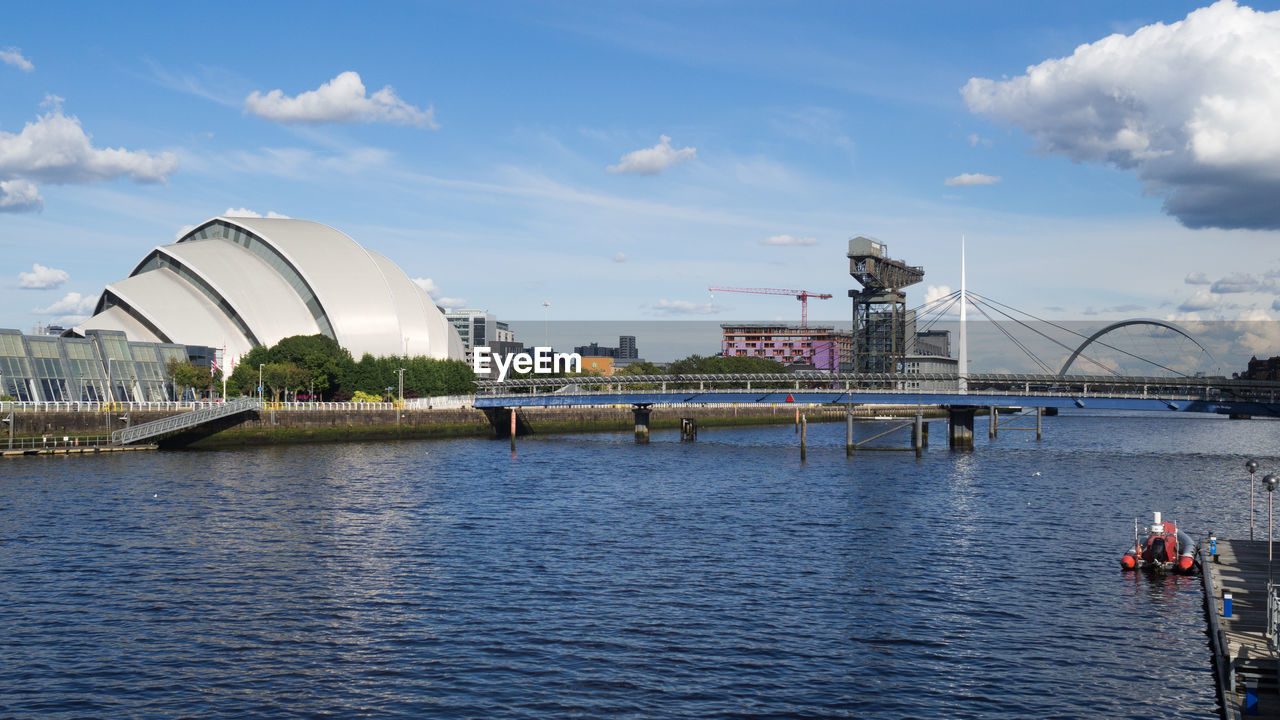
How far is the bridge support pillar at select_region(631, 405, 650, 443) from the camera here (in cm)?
10494

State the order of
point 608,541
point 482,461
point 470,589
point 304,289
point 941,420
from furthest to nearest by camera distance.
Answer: point 941,420, point 304,289, point 482,461, point 608,541, point 470,589

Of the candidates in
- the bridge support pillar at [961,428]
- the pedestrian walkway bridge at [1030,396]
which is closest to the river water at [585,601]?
the pedestrian walkway bridge at [1030,396]

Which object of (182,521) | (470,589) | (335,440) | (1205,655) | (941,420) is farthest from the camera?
(941,420)

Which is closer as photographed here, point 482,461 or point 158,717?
point 158,717

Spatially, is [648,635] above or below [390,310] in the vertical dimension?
below

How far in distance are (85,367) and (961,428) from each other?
266 ft

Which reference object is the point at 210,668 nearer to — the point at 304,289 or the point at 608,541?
the point at 608,541

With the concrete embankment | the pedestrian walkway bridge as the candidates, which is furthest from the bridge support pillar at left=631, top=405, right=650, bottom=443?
the concrete embankment

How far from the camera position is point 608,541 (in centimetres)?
3984

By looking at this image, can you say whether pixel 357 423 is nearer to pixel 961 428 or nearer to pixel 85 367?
pixel 85 367

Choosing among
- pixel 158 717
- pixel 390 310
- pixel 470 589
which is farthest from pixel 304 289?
pixel 158 717

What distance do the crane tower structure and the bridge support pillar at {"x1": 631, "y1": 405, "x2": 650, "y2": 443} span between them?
7743 cm

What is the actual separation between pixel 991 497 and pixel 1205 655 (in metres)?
31.8

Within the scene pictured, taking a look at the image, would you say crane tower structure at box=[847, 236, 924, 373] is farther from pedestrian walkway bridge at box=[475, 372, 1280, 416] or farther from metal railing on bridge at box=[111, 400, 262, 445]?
metal railing on bridge at box=[111, 400, 262, 445]
